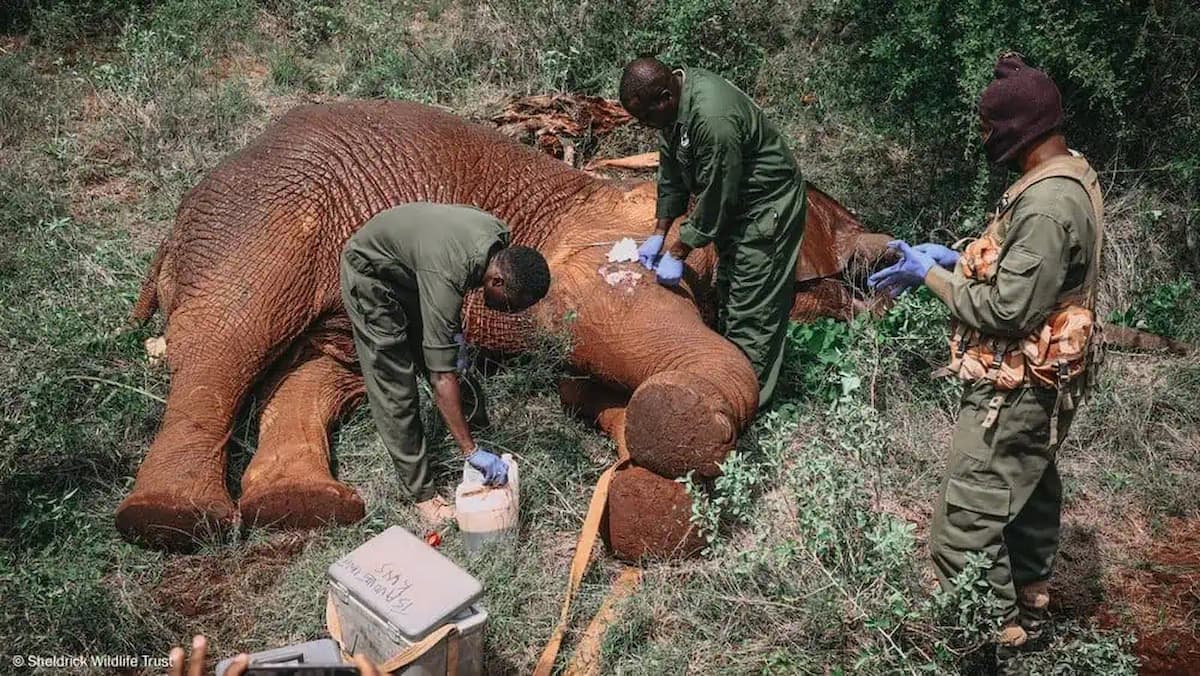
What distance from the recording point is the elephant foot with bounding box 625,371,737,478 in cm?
410

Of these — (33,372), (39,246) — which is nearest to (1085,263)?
(33,372)

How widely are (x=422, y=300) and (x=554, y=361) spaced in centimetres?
110

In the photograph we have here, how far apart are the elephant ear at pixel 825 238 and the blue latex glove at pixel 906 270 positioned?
1.98 meters

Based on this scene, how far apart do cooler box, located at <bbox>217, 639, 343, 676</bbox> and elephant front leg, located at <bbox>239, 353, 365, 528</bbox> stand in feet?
3.71

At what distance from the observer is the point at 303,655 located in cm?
334

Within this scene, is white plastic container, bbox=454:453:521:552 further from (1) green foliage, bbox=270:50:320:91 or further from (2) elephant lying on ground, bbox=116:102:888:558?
(1) green foliage, bbox=270:50:320:91

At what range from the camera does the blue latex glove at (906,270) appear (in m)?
3.61

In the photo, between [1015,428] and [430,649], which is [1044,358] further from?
[430,649]

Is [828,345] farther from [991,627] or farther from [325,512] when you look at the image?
[325,512]

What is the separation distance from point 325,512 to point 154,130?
416 centimetres

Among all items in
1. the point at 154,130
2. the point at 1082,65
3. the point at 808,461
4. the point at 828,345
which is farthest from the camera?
the point at 154,130

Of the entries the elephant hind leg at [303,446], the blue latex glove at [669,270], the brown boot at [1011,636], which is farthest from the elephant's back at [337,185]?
the brown boot at [1011,636]

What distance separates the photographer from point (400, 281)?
4.58 m

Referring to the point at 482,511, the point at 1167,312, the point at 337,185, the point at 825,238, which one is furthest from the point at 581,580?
the point at 1167,312
